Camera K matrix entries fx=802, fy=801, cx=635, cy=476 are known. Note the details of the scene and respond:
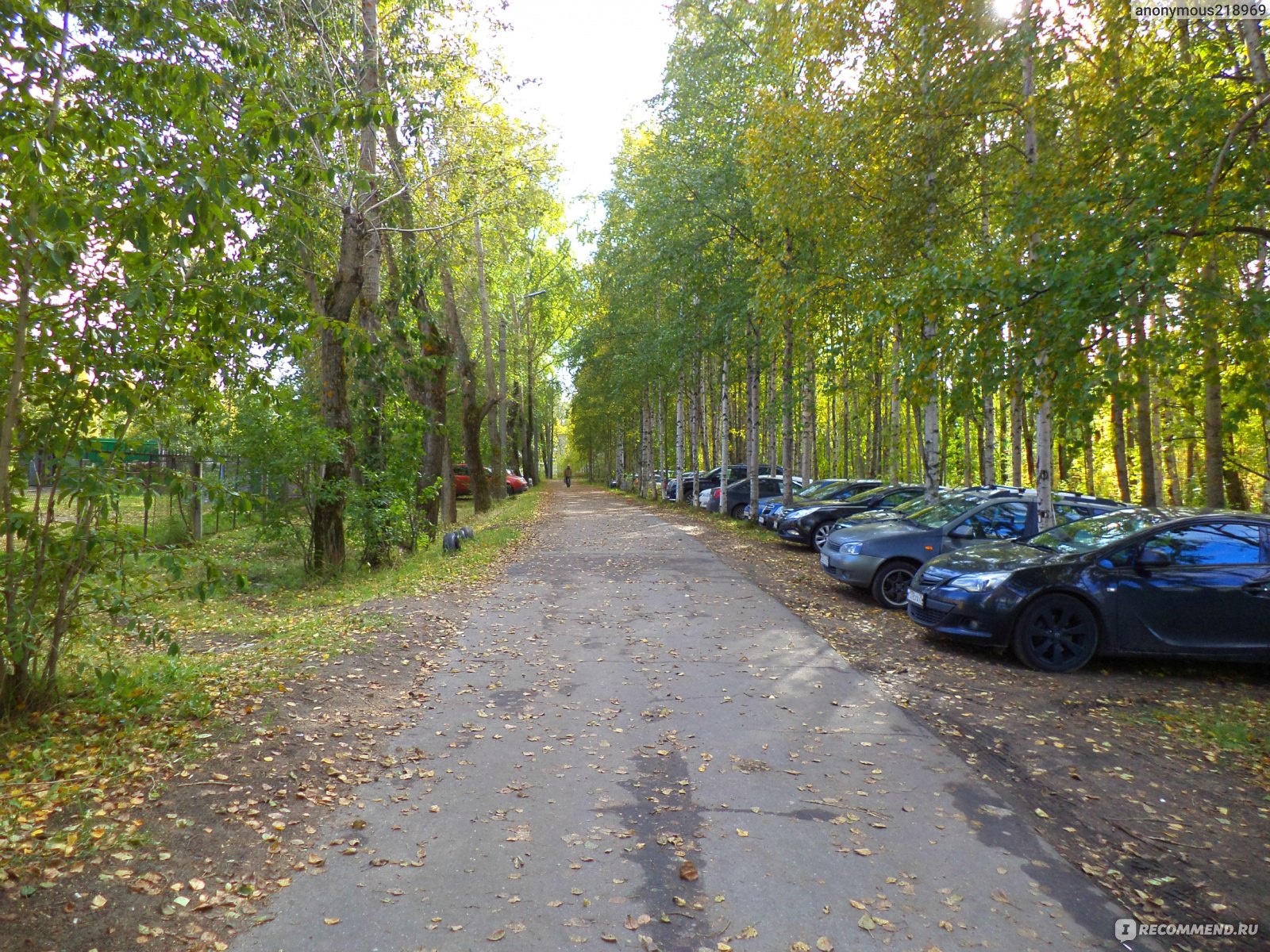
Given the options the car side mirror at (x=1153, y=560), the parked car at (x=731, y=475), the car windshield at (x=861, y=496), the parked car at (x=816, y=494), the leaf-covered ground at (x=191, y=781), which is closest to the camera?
the leaf-covered ground at (x=191, y=781)

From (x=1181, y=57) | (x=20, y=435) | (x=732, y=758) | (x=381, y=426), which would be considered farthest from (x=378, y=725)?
(x=1181, y=57)

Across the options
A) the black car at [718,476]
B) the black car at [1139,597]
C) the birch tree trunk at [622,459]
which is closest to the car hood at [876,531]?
the black car at [1139,597]

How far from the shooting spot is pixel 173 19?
15.6 feet

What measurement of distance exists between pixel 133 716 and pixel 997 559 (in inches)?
307

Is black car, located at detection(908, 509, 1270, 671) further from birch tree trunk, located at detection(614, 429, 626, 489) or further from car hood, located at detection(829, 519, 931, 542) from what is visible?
birch tree trunk, located at detection(614, 429, 626, 489)

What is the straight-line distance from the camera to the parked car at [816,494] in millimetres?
20609

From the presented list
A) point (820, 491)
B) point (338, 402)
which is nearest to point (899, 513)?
point (820, 491)

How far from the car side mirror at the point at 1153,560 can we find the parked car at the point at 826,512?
9.64 metres

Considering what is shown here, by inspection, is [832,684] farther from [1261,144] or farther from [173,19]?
[173,19]

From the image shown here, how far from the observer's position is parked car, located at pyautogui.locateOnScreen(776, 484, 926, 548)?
1752 centimetres

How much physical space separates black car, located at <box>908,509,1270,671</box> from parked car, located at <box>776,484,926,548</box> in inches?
368

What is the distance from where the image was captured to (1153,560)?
7516mm

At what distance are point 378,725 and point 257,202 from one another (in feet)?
11.9

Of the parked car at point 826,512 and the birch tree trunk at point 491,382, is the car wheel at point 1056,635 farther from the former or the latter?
the birch tree trunk at point 491,382
